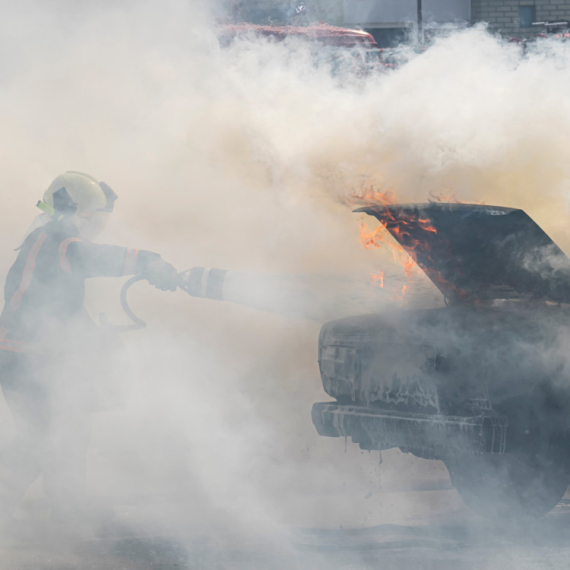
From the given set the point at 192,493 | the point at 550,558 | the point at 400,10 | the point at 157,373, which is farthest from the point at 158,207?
the point at 400,10

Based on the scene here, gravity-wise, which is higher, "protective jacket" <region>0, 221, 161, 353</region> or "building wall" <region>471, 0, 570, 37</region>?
"building wall" <region>471, 0, 570, 37</region>

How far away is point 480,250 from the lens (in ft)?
10.5

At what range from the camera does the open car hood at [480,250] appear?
10.1 ft

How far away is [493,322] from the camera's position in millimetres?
3201

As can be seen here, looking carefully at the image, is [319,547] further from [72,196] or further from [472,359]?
[72,196]

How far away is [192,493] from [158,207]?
2.38m

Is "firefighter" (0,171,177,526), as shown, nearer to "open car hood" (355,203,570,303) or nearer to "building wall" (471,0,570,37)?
"open car hood" (355,203,570,303)

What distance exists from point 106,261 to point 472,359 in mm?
1976

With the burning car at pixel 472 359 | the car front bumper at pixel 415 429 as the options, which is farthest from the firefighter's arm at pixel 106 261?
the car front bumper at pixel 415 429

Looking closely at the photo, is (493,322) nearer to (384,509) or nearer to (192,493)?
(384,509)

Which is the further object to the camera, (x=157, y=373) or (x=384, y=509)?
(x=157, y=373)

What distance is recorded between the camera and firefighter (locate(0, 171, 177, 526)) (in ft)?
12.5

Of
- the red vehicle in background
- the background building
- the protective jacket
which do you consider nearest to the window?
the background building

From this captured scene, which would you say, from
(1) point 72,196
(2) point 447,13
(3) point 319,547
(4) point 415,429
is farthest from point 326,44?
(2) point 447,13
